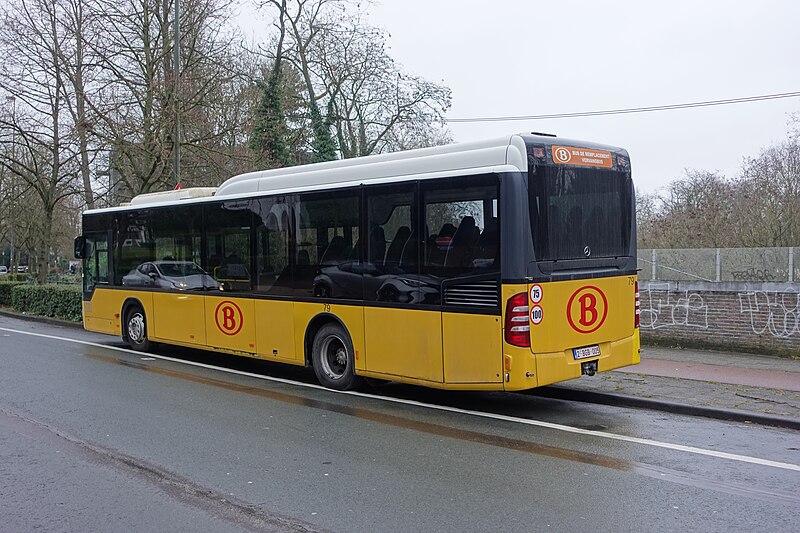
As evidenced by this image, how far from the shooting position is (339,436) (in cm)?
802

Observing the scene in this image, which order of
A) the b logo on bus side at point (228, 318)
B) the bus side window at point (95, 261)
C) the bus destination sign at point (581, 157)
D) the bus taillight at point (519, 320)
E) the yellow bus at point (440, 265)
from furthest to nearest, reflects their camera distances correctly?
the bus side window at point (95, 261), the b logo on bus side at point (228, 318), the bus destination sign at point (581, 157), the yellow bus at point (440, 265), the bus taillight at point (519, 320)

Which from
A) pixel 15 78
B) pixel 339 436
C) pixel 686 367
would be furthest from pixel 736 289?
pixel 15 78

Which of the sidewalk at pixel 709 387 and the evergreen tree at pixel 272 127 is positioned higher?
the evergreen tree at pixel 272 127

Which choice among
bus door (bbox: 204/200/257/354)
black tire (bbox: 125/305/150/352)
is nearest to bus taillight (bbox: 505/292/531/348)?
bus door (bbox: 204/200/257/354)

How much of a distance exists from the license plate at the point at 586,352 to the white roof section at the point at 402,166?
88.3 inches

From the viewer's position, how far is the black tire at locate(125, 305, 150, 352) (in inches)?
597

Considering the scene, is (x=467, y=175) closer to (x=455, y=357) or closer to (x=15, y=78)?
(x=455, y=357)

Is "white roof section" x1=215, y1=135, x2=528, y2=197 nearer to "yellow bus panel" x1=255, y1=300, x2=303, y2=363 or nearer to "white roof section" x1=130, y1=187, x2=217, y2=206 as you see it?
"white roof section" x1=130, y1=187, x2=217, y2=206

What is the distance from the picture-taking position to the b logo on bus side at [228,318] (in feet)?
41.2

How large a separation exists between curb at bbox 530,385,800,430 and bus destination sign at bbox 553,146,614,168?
2.93 m

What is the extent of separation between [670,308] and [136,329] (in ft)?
34.3

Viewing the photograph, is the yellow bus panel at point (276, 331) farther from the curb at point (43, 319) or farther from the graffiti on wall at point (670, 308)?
the curb at point (43, 319)

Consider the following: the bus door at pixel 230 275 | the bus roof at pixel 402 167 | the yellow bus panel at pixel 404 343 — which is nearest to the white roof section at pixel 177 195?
the bus roof at pixel 402 167

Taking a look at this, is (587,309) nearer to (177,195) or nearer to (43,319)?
(177,195)
